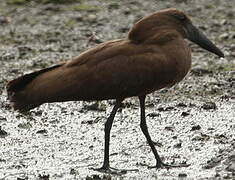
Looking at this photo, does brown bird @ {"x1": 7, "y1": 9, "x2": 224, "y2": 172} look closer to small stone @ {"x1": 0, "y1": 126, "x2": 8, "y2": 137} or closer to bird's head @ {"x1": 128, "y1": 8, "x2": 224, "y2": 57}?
bird's head @ {"x1": 128, "y1": 8, "x2": 224, "y2": 57}

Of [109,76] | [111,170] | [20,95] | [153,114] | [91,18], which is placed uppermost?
[91,18]

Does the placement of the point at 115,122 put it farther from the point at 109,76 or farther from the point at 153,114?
the point at 109,76

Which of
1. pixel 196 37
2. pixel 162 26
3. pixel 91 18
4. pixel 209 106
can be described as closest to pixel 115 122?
pixel 209 106

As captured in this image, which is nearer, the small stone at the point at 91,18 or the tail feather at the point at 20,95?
the tail feather at the point at 20,95

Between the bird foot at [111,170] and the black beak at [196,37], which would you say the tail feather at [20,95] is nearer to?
the bird foot at [111,170]

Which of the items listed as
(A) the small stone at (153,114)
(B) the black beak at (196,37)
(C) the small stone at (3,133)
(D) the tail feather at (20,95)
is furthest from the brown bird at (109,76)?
(A) the small stone at (153,114)

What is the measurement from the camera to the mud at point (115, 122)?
7.74 meters

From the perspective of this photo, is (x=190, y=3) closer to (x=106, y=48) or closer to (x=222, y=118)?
(x=222, y=118)

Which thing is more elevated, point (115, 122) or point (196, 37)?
point (196, 37)

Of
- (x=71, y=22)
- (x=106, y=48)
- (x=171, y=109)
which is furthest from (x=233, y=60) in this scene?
(x=106, y=48)

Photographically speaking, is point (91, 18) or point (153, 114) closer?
point (153, 114)

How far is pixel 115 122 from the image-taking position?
9.70 metres

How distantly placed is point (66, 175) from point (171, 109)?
2.98 meters

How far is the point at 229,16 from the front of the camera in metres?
16.2
